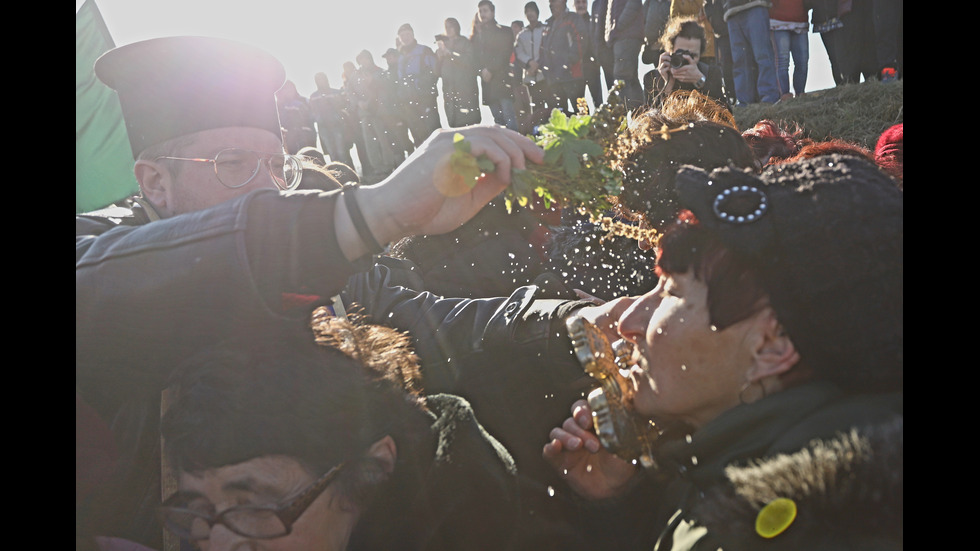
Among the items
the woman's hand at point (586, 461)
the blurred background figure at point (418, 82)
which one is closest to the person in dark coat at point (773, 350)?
the woman's hand at point (586, 461)

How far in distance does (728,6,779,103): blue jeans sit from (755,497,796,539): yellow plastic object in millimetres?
7690

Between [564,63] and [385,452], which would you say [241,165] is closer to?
[385,452]

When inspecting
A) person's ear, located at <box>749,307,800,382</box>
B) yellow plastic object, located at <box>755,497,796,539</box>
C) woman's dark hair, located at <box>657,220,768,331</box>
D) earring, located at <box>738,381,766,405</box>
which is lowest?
yellow plastic object, located at <box>755,497,796,539</box>

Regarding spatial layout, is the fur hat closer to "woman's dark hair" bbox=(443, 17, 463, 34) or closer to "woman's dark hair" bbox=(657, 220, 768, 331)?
"woman's dark hair" bbox=(657, 220, 768, 331)

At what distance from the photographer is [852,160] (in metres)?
1.77

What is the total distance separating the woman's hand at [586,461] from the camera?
2248 mm

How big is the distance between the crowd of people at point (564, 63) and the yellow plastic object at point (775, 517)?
12.5 ft

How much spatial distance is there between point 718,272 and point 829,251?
0.85 feet

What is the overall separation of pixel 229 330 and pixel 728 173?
4.13ft

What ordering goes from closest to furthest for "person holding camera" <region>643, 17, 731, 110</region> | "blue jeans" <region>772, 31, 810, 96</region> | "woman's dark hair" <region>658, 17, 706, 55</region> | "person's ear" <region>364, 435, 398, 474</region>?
"person's ear" <region>364, 435, 398, 474</region>, "person holding camera" <region>643, 17, 731, 110</region>, "woman's dark hair" <region>658, 17, 706, 55</region>, "blue jeans" <region>772, 31, 810, 96</region>

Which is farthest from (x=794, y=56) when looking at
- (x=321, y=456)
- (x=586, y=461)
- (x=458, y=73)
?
(x=321, y=456)

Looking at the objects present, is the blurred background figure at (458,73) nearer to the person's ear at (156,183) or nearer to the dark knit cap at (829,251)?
the person's ear at (156,183)

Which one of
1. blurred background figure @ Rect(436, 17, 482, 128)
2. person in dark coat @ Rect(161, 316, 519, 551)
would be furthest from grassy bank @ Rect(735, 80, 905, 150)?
person in dark coat @ Rect(161, 316, 519, 551)

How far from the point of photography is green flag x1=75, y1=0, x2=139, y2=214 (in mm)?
5867
